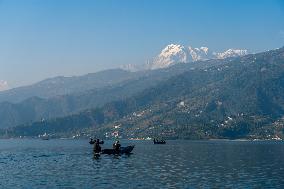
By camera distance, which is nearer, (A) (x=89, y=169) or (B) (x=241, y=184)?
(B) (x=241, y=184)

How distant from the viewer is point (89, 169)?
129375 mm

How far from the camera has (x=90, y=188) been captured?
91.2 meters

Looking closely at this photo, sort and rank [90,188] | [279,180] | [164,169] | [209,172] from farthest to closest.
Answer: [164,169] → [209,172] → [279,180] → [90,188]

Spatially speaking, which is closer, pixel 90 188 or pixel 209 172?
pixel 90 188

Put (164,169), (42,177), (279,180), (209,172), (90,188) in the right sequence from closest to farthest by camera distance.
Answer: (90,188) → (279,180) → (42,177) → (209,172) → (164,169)

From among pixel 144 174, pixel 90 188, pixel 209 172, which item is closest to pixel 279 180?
pixel 209 172

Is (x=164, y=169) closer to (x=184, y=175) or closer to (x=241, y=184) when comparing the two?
(x=184, y=175)

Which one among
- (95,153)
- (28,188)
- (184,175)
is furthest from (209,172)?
(95,153)

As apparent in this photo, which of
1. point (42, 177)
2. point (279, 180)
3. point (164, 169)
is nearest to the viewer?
point (279, 180)

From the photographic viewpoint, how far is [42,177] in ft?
363

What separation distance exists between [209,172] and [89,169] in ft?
99.3

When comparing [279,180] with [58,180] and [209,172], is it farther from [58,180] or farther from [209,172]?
[58,180]

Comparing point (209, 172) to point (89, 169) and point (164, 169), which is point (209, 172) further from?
point (89, 169)

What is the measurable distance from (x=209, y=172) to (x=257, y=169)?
15707mm
